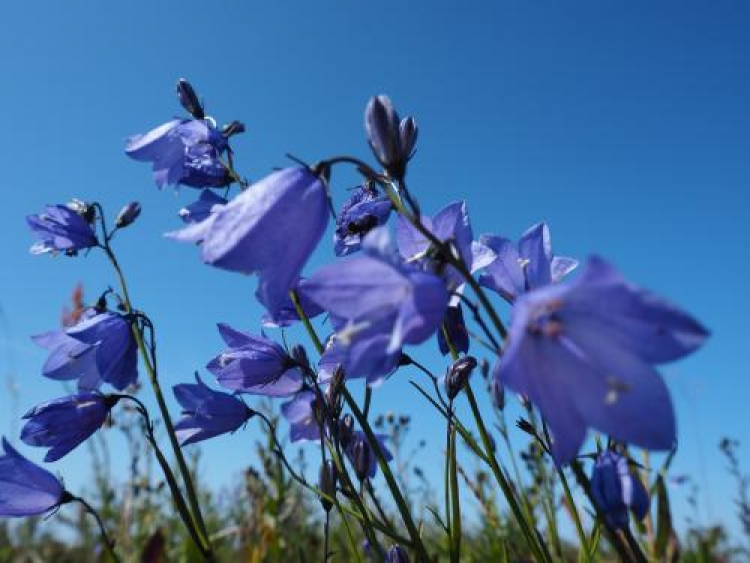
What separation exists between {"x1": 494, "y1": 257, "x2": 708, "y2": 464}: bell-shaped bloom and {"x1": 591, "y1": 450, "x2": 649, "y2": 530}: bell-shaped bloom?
0.65 ft

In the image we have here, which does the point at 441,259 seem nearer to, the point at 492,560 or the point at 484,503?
the point at 484,503

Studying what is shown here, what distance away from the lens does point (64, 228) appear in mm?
2689

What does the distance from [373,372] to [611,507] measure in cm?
56

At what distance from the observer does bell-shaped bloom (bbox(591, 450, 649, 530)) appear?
1.38 metres

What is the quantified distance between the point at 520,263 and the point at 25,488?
1869mm

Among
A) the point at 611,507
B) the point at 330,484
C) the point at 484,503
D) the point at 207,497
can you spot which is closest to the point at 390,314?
the point at 611,507

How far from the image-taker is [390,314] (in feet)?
4.62

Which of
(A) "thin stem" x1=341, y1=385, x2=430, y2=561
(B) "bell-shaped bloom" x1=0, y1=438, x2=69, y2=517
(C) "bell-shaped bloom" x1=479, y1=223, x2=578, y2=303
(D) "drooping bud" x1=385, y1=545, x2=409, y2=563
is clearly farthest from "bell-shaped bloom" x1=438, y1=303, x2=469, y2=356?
(B) "bell-shaped bloom" x1=0, y1=438, x2=69, y2=517

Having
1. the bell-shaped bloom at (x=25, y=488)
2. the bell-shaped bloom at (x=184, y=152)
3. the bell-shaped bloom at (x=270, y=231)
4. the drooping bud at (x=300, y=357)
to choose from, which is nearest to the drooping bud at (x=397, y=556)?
the drooping bud at (x=300, y=357)

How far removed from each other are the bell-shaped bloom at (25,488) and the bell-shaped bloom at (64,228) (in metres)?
0.83

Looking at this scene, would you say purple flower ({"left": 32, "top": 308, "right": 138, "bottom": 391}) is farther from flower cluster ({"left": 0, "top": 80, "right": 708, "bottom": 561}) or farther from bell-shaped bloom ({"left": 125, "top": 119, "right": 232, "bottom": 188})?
bell-shaped bloom ({"left": 125, "top": 119, "right": 232, "bottom": 188})

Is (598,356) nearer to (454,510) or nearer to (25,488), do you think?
(454,510)

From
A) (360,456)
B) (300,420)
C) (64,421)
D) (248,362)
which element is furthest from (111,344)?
(360,456)

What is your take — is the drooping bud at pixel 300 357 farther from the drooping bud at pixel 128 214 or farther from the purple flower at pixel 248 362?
the drooping bud at pixel 128 214
